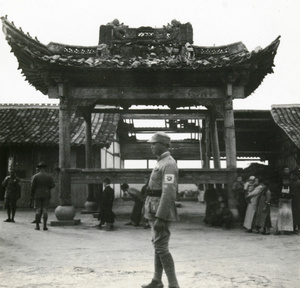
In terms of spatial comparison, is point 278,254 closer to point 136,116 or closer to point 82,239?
point 82,239

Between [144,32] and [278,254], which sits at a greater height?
[144,32]

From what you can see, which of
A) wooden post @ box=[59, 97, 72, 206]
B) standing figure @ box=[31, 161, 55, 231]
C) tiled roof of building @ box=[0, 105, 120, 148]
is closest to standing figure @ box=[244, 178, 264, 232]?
wooden post @ box=[59, 97, 72, 206]

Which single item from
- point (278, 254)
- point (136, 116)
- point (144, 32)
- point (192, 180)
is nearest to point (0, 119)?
point (136, 116)

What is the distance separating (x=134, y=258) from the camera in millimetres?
7387

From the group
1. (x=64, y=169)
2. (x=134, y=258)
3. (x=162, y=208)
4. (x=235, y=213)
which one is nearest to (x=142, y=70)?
(x=64, y=169)

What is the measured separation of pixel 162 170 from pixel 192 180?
22.6ft

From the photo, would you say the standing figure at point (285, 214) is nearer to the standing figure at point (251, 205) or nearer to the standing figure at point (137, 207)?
the standing figure at point (251, 205)

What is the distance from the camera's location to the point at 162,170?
543 centimetres

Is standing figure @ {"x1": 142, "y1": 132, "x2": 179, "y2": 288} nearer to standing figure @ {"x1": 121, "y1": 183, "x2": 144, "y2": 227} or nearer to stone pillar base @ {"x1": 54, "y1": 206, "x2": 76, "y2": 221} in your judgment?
standing figure @ {"x1": 121, "y1": 183, "x2": 144, "y2": 227}

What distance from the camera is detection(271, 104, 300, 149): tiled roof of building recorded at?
2067 centimetres

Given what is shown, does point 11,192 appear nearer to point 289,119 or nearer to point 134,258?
point 134,258

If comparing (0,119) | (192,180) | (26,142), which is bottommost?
(192,180)

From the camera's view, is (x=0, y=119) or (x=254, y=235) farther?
(x=0, y=119)

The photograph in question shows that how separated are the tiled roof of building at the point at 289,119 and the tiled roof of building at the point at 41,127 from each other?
824 centimetres
